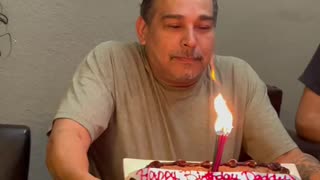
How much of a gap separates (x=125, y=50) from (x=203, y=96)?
11.7 inches

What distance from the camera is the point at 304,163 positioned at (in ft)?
5.20

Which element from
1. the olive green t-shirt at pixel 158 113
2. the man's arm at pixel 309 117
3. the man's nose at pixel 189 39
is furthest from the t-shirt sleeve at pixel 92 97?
the man's arm at pixel 309 117

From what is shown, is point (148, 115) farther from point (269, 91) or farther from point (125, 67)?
point (269, 91)

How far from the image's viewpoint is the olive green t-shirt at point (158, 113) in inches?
65.7

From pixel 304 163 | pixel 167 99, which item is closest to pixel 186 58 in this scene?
pixel 167 99

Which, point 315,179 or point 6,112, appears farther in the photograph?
point 6,112

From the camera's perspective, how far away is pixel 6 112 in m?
2.36

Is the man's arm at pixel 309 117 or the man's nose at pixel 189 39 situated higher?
the man's nose at pixel 189 39

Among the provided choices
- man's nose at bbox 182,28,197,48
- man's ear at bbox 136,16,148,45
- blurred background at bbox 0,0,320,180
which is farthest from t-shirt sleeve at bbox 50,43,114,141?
blurred background at bbox 0,0,320,180

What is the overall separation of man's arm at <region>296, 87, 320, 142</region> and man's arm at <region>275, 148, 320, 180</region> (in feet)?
1.14

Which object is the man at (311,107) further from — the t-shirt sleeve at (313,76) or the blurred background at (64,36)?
the blurred background at (64,36)

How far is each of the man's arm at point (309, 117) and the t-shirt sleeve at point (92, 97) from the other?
2.56ft

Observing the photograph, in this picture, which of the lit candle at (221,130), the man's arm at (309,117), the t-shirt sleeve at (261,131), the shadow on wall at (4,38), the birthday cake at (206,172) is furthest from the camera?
the shadow on wall at (4,38)

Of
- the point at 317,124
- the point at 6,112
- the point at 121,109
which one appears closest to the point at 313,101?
the point at 317,124
